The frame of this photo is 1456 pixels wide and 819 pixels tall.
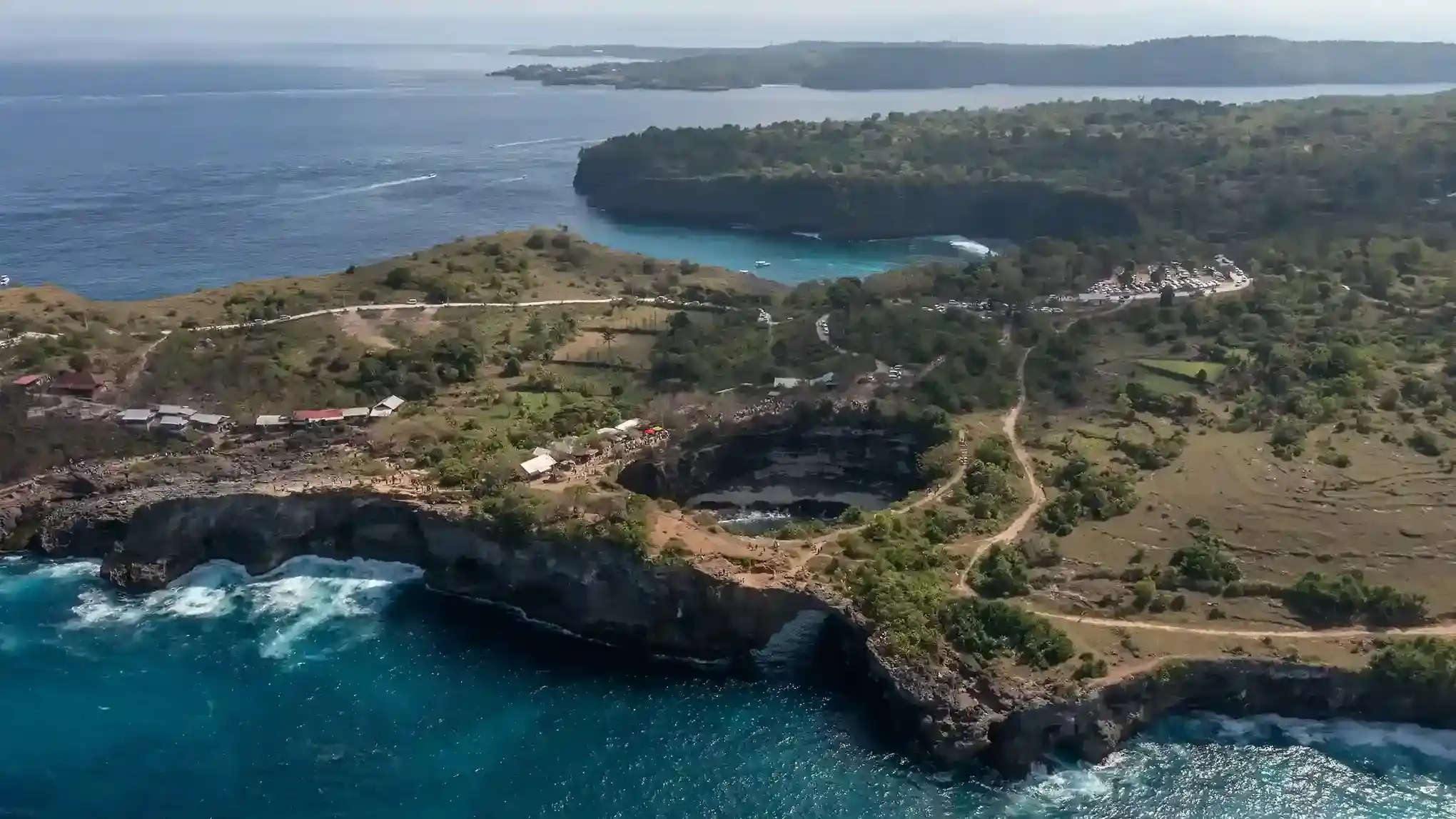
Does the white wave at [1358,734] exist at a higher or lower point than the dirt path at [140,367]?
lower

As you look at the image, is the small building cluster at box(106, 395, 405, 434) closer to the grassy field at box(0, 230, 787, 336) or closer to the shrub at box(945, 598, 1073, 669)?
the grassy field at box(0, 230, 787, 336)

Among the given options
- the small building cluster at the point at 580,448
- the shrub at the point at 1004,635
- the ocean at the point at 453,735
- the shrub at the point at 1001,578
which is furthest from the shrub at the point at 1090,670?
the small building cluster at the point at 580,448

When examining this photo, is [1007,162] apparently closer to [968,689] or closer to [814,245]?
[814,245]

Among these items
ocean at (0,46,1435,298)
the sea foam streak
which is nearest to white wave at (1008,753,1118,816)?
the sea foam streak

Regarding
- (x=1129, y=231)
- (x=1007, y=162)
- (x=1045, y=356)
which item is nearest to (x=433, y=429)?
(x=1045, y=356)

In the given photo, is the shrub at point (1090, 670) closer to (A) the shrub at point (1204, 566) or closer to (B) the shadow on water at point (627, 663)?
(B) the shadow on water at point (627, 663)
